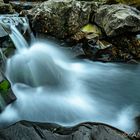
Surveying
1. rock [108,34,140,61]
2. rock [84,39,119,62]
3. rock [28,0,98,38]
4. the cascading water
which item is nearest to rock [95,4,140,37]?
rock [108,34,140,61]

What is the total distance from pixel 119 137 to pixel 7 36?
17.1 feet

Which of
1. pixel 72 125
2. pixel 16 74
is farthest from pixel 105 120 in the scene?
pixel 16 74

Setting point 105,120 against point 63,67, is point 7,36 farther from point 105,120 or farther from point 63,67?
point 105,120

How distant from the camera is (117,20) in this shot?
9664 mm

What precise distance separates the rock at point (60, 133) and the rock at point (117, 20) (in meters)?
5.10

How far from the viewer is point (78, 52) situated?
32.3 ft

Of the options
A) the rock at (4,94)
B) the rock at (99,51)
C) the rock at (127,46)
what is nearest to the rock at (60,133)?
the rock at (4,94)

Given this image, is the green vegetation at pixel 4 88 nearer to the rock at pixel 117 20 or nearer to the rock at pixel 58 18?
Result: the rock at pixel 58 18

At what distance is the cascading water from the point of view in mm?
6133

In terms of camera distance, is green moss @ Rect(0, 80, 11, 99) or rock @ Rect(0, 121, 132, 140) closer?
rock @ Rect(0, 121, 132, 140)

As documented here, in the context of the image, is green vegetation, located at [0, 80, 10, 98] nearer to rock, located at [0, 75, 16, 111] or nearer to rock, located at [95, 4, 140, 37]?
rock, located at [0, 75, 16, 111]

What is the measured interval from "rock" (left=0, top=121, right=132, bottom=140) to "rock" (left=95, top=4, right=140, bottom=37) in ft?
16.7

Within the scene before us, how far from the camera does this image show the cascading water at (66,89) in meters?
6.13

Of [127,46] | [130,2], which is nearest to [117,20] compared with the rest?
[127,46]
